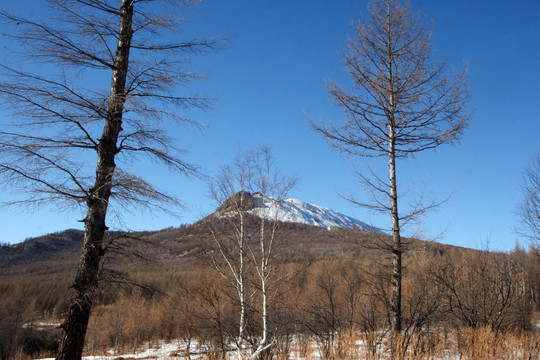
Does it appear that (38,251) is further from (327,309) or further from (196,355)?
(327,309)

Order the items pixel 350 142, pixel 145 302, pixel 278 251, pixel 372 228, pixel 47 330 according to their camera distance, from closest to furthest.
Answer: pixel 372 228 < pixel 350 142 < pixel 278 251 < pixel 47 330 < pixel 145 302

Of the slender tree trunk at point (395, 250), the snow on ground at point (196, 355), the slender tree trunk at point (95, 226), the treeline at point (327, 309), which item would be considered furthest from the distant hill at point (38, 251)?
the slender tree trunk at point (395, 250)

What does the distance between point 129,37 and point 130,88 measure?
3.61 ft

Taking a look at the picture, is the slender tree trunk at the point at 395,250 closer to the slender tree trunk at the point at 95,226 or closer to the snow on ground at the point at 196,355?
the snow on ground at the point at 196,355

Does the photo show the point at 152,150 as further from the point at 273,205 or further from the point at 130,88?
the point at 273,205

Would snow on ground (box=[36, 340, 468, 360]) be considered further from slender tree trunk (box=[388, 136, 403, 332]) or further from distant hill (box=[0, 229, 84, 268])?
distant hill (box=[0, 229, 84, 268])

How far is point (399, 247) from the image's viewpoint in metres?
7.17

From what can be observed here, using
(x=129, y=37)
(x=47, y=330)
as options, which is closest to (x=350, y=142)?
(x=129, y=37)

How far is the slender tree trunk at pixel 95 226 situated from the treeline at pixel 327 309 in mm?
341

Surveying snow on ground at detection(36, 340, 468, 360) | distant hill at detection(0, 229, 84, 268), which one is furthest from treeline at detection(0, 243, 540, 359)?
distant hill at detection(0, 229, 84, 268)

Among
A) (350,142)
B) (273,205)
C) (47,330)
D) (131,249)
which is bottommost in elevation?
(47,330)

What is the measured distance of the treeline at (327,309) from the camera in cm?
703

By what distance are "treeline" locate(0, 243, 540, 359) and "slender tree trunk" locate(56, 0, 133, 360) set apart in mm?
341

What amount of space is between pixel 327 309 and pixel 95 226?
10.5 meters
